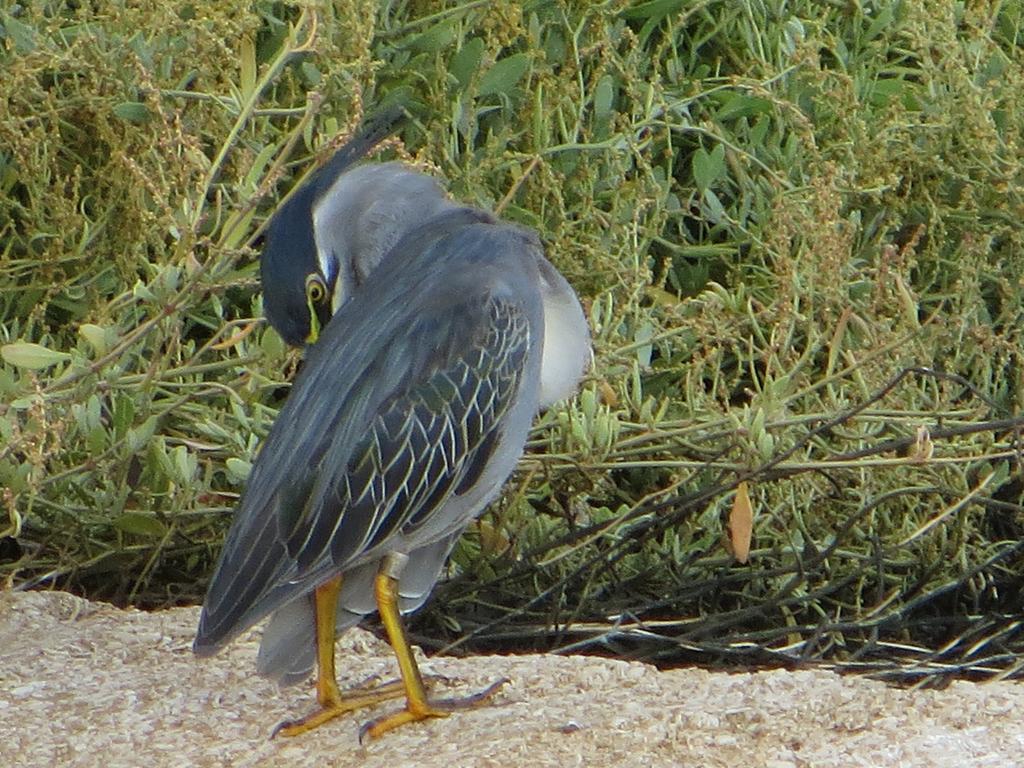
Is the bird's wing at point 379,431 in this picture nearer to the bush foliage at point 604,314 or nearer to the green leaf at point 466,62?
the bush foliage at point 604,314

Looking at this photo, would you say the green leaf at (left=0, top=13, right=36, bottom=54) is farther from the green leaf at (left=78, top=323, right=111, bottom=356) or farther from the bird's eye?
the bird's eye

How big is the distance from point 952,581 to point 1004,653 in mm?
263

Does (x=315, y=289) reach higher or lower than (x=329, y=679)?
higher

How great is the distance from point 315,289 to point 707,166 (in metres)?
1.52

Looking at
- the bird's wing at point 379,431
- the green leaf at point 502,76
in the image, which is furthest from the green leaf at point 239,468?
the green leaf at point 502,76

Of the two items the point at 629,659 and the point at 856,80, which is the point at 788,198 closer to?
the point at 856,80

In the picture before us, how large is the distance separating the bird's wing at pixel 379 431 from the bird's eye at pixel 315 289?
145 millimetres

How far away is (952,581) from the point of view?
4262mm

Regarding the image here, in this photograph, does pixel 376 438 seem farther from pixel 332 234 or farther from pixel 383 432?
pixel 332 234

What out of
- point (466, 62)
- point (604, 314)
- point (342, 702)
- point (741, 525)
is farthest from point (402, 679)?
point (466, 62)

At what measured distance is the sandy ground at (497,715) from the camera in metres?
2.92

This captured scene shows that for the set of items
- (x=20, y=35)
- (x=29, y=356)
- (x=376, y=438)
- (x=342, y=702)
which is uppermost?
(x=20, y=35)

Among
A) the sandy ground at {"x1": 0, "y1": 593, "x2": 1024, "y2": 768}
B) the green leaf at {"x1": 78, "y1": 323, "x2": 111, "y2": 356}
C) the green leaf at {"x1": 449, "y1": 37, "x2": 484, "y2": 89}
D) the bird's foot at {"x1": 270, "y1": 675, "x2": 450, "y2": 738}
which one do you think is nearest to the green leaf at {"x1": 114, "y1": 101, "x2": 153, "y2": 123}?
the green leaf at {"x1": 78, "y1": 323, "x2": 111, "y2": 356}

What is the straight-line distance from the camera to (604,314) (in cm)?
430
